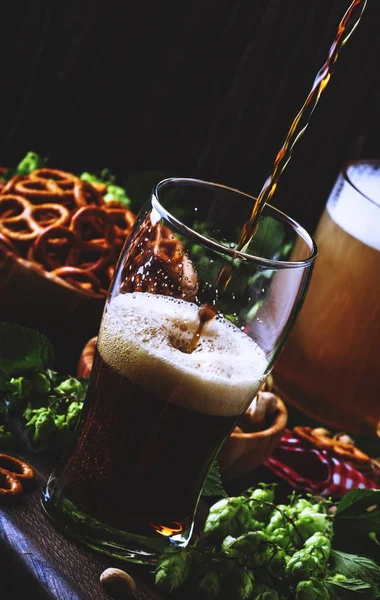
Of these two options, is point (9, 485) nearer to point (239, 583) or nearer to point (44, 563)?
point (44, 563)

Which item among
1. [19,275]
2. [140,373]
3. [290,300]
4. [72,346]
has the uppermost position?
[290,300]

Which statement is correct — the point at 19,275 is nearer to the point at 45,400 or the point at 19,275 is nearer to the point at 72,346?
the point at 72,346

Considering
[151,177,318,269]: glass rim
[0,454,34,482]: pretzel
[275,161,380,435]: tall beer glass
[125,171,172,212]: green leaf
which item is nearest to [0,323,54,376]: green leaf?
[0,454,34,482]: pretzel

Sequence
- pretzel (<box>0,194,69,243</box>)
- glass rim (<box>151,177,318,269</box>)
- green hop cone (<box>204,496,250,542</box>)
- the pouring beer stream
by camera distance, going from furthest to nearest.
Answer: pretzel (<box>0,194,69,243</box>) → green hop cone (<box>204,496,250,542</box>) → the pouring beer stream → glass rim (<box>151,177,318,269</box>)

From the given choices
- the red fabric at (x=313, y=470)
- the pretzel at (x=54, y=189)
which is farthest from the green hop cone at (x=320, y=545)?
the pretzel at (x=54, y=189)

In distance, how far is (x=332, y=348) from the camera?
1531 mm

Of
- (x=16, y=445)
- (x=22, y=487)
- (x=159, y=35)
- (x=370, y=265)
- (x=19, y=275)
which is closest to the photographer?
(x=22, y=487)

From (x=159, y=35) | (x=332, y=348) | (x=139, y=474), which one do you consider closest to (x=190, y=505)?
(x=139, y=474)

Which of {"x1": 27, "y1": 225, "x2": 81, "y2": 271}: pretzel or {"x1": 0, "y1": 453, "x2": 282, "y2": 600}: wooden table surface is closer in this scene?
{"x1": 0, "y1": 453, "x2": 282, "y2": 600}: wooden table surface

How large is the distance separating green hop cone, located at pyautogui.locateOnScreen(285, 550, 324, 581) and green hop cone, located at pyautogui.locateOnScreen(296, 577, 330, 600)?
0.01m

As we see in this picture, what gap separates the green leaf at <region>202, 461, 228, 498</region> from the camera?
111 cm

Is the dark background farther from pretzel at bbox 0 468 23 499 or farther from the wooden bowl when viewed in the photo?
pretzel at bbox 0 468 23 499

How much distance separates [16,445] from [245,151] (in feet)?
3.91

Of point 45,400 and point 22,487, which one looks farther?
point 45,400
